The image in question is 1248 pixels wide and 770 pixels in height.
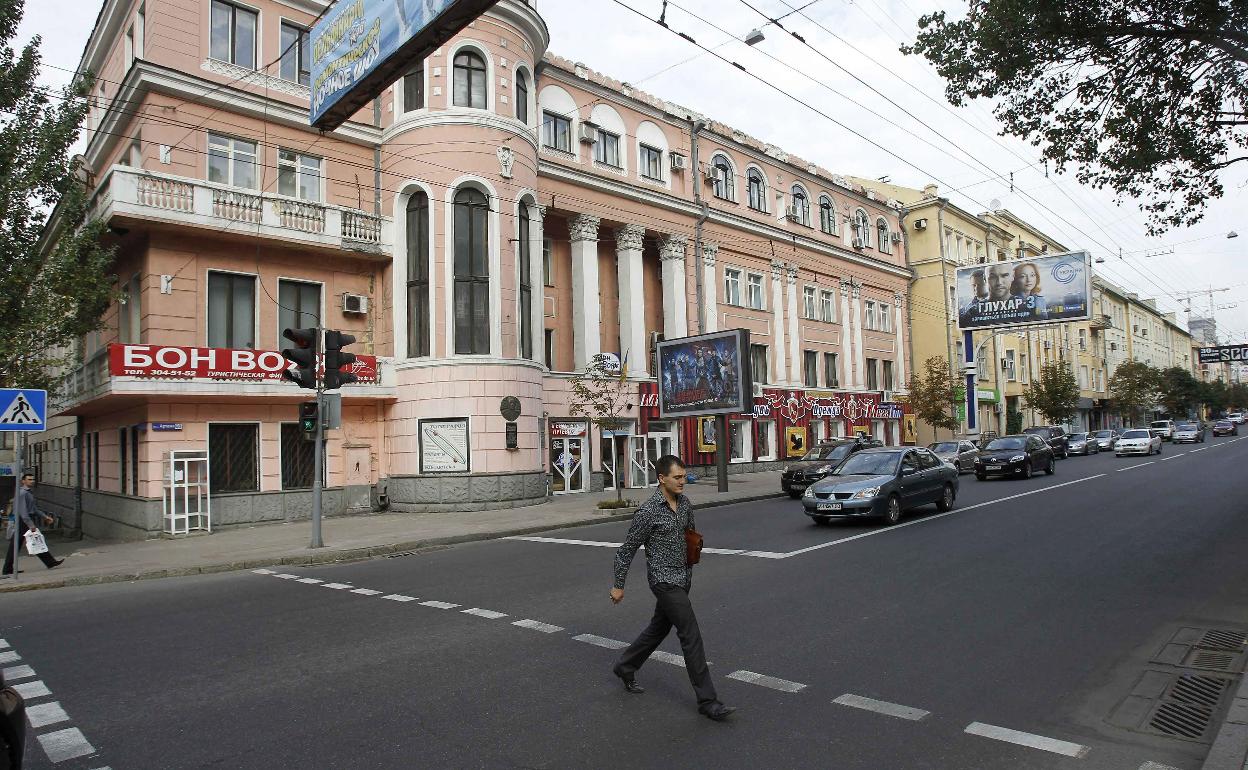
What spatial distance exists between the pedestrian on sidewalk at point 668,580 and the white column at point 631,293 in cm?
2461

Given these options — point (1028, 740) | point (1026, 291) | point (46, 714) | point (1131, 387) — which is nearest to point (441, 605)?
point (46, 714)

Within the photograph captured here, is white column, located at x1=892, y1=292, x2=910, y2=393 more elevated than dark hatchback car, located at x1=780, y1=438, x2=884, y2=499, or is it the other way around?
white column, located at x1=892, y1=292, x2=910, y2=393

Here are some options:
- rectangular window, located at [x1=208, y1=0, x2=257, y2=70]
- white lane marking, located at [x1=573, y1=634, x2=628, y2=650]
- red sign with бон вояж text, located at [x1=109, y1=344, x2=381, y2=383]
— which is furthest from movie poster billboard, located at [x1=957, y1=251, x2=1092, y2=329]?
white lane marking, located at [x1=573, y1=634, x2=628, y2=650]

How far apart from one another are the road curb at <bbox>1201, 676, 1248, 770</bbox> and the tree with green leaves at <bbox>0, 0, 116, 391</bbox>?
65.8 feet

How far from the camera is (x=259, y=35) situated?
2153 centimetres

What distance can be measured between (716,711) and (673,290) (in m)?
27.9

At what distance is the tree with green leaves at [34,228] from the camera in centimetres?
1641

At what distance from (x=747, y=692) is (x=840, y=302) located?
130 ft

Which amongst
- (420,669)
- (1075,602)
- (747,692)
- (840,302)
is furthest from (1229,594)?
(840,302)

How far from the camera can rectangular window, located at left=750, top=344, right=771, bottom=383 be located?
36.6m

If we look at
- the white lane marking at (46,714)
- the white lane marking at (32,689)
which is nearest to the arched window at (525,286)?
the white lane marking at (32,689)

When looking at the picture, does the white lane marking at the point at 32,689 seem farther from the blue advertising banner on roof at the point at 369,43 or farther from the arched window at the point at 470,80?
the arched window at the point at 470,80

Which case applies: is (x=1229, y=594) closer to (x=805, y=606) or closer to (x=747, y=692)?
→ (x=805, y=606)

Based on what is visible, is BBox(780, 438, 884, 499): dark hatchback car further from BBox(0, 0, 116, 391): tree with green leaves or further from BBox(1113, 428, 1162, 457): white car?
BBox(1113, 428, 1162, 457): white car
